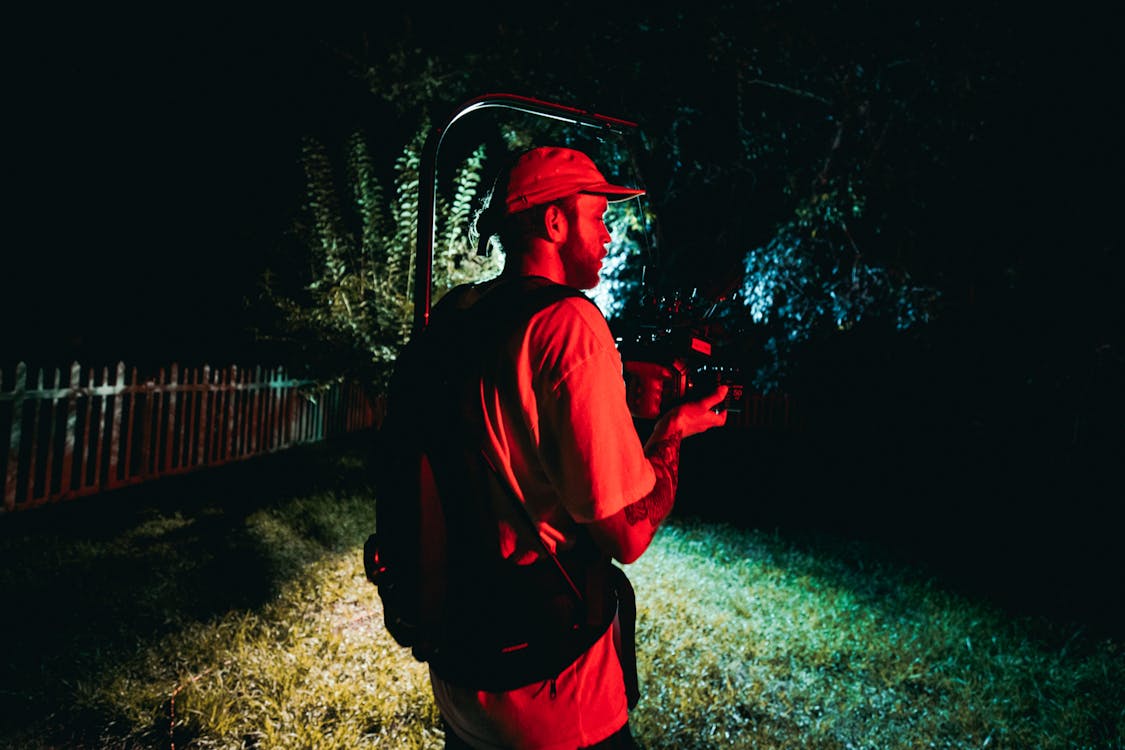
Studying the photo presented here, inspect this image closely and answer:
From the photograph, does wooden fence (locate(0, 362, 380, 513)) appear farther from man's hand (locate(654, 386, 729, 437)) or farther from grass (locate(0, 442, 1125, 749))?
man's hand (locate(654, 386, 729, 437))

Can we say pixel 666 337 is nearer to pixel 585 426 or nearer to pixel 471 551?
pixel 585 426

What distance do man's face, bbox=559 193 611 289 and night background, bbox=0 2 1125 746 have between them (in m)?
5.51

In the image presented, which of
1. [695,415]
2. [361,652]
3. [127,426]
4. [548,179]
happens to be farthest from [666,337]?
[127,426]

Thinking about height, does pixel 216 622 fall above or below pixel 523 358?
below

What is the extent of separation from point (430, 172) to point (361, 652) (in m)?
3.20

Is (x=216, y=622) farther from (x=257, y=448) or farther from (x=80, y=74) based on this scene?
(x=80, y=74)

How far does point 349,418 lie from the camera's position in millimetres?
12758

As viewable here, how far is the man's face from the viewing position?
1507mm

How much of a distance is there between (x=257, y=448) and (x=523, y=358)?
8872 millimetres

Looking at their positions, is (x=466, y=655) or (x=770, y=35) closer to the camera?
(x=466, y=655)

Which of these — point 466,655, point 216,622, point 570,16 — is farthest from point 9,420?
point 570,16

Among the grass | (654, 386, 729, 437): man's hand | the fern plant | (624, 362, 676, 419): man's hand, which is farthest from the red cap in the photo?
the fern plant

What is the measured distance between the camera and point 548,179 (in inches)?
57.9

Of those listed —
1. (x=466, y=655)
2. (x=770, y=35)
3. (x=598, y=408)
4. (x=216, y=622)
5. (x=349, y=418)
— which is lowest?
(x=349, y=418)
